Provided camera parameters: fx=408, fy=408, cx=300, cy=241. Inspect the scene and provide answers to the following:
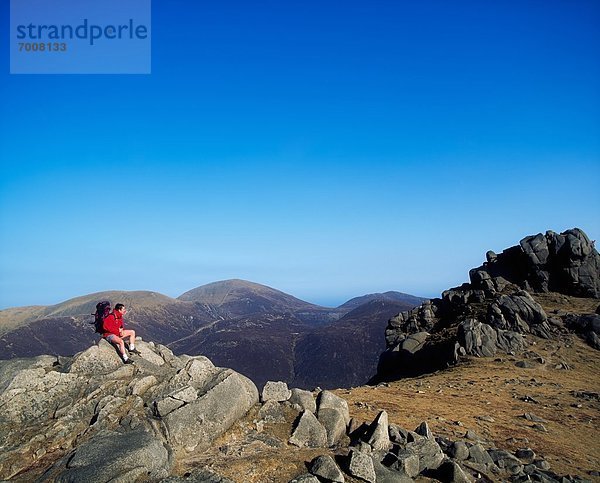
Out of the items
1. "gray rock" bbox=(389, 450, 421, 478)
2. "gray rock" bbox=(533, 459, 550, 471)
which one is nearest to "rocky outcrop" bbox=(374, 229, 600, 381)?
"gray rock" bbox=(533, 459, 550, 471)

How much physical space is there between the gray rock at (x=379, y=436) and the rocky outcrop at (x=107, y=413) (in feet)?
12.8

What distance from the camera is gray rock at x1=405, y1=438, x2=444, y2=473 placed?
456 inches

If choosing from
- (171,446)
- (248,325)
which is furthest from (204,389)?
(248,325)

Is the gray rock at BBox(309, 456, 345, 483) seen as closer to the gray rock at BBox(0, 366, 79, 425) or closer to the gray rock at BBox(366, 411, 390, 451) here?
the gray rock at BBox(366, 411, 390, 451)

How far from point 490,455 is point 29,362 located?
1558 cm

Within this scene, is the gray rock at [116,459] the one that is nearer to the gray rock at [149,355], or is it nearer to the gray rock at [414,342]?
the gray rock at [149,355]

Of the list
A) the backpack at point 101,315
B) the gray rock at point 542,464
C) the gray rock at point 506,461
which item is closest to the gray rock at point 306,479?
the gray rock at point 506,461

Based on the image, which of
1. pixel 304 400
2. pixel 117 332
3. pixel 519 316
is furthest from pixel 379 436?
pixel 519 316

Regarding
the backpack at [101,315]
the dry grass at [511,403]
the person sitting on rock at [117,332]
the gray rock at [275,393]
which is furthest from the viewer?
the dry grass at [511,403]

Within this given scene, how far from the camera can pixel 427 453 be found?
11820 mm

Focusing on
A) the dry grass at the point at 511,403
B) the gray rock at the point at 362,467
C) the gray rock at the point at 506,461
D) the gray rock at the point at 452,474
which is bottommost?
the dry grass at the point at 511,403

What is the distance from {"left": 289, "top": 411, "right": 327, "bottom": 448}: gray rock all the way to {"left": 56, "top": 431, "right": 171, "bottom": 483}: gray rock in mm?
3761

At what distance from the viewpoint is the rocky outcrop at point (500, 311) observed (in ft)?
103

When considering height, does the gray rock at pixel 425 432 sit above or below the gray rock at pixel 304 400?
below
